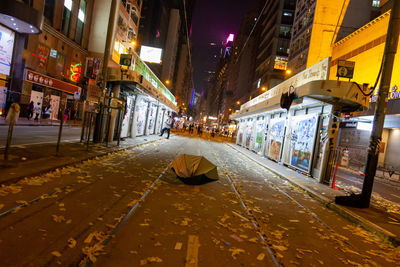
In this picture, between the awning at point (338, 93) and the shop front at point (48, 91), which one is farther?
the shop front at point (48, 91)

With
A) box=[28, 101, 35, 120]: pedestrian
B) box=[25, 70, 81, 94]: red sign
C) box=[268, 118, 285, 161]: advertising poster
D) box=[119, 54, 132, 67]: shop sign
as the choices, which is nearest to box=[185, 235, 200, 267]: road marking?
box=[119, 54, 132, 67]: shop sign

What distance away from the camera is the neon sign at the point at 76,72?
107 ft

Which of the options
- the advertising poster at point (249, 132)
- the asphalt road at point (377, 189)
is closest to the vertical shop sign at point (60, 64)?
the advertising poster at point (249, 132)

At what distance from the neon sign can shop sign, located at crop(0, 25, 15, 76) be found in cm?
1007

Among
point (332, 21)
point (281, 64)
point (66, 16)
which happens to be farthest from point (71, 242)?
point (281, 64)

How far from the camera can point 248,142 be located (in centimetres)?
2934

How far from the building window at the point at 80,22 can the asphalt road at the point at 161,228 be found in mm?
32862

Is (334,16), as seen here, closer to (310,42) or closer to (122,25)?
(310,42)

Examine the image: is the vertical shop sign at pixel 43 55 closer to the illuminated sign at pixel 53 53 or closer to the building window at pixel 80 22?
the illuminated sign at pixel 53 53

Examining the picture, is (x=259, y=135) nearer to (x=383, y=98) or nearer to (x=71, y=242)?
(x=383, y=98)

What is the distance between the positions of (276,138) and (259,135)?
5254mm

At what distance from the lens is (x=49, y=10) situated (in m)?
27.2

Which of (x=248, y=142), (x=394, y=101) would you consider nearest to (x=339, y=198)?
(x=394, y=101)

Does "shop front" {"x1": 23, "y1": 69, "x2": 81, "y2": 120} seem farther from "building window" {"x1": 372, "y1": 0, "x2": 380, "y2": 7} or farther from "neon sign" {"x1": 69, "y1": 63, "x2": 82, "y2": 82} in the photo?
"building window" {"x1": 372, "y1": 0, "x2": 380, "y2": 7}
